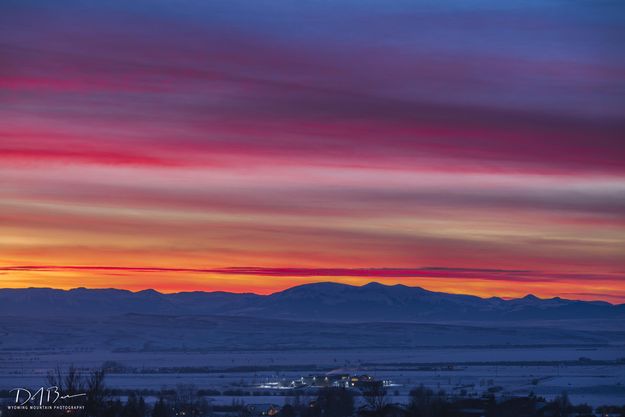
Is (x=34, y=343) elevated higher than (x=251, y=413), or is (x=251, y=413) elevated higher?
(x=34, y=343)

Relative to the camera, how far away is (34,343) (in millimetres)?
196125

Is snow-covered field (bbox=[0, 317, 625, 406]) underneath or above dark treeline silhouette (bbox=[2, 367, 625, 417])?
above

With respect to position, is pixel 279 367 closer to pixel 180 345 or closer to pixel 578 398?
pixel 578 398

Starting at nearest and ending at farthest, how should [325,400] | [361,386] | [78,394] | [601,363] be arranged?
[78,394] → [325,400] → [361,386] → [601,363]

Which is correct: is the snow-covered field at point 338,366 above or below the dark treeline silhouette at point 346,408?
above

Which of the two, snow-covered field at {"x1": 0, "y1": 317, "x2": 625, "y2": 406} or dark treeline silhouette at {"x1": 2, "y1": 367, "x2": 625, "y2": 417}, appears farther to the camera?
snow-covered field at {"x1": 0, "y1": 317, "x2": 625, "y2": 406}

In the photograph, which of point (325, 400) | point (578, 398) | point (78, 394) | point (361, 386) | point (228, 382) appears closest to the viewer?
point (78, 394)

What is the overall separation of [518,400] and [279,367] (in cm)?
7268

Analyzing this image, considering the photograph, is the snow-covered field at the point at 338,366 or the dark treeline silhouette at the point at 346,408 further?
Result: the snow-covered field at the point at 338,366

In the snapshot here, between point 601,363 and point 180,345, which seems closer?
point 601,363

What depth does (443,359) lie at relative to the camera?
468 ft

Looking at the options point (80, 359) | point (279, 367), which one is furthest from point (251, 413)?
point (80, 359)

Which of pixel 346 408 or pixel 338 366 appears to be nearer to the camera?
pixel 346 408

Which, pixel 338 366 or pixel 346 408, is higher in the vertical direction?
pixel 338 366
